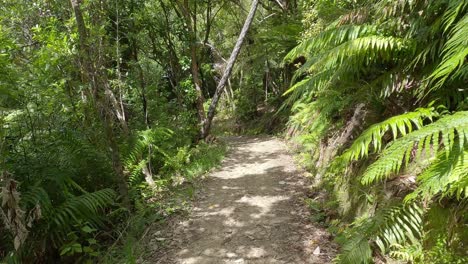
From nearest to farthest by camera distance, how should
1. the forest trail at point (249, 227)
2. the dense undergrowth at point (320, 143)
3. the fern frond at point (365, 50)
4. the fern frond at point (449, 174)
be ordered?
the fern frond at point (449, 174), the dense undergrowth at point (320, 143), the fern frond at point (365, 50), the forest trail at point (249, 227)

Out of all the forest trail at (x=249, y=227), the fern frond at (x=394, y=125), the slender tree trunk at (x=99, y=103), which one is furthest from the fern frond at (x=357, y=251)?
the slender tree trunk at (x=99, y=103)

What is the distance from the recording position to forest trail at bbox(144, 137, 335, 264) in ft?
11.4

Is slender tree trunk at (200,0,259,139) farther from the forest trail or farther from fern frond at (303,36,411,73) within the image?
fern frond at (303,36,411,73)

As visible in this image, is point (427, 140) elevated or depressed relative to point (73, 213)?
elevated

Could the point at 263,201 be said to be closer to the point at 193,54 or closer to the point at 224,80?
the point at 224,80

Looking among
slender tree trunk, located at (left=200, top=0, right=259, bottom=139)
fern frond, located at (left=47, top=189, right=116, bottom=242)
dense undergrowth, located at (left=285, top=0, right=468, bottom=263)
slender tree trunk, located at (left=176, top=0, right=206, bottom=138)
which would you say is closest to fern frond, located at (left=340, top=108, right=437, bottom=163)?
dense undergrowth, located at (left=285, top=0, right=468, bottom=263)

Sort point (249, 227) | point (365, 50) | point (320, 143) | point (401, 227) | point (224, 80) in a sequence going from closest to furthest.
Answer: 1. point (401, 227)
2. point (365, 50)
3. point (249, 227)
4. point (320, 143)
5. point (224, 80)

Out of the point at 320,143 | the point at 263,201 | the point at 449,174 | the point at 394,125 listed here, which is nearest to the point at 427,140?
the point at 449,174

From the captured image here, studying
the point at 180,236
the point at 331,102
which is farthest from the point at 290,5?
the point at 180,236

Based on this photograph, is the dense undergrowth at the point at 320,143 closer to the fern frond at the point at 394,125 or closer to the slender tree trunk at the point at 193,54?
the fern frond at the point at 394,125

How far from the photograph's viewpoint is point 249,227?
4.09m

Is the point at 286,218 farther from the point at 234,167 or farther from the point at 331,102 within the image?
the point at 234,167

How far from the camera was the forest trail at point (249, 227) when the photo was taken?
11.4 ft

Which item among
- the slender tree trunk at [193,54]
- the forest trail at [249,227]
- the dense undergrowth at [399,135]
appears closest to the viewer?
the dense undergrowth at [399,135]
